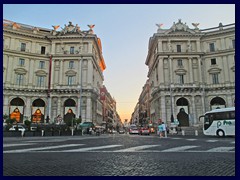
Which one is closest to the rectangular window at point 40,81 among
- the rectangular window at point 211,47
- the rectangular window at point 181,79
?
the rectangular window at point 181,79

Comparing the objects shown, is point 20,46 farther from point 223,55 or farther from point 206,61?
point 223,55

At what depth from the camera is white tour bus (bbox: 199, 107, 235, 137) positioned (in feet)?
76.1

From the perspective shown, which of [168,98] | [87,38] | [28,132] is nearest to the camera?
[28,132]

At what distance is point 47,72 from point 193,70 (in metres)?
34.5

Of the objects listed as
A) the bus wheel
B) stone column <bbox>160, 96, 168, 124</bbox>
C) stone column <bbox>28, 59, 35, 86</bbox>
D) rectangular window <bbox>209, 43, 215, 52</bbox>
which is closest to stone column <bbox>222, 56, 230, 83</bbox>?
rectangular window <bbox>209, 43, 215, 52</bbox>

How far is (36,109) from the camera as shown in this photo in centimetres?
4712

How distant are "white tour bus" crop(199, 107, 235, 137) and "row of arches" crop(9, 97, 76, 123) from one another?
1191 inches

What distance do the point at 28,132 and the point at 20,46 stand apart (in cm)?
2808

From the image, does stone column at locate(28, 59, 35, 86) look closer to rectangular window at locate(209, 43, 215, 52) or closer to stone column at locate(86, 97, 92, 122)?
stone column at locate(86, 97, 92, 122)

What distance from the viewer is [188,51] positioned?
49.6 metres

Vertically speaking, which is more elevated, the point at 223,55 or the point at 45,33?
the point at 45,33

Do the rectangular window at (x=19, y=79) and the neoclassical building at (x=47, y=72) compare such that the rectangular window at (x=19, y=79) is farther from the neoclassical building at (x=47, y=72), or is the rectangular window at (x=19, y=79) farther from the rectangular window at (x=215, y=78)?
the rectangular window at (x=215, y=78)

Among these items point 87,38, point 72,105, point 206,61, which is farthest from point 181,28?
A: point 72,105

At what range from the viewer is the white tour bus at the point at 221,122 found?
2319 centimetres
